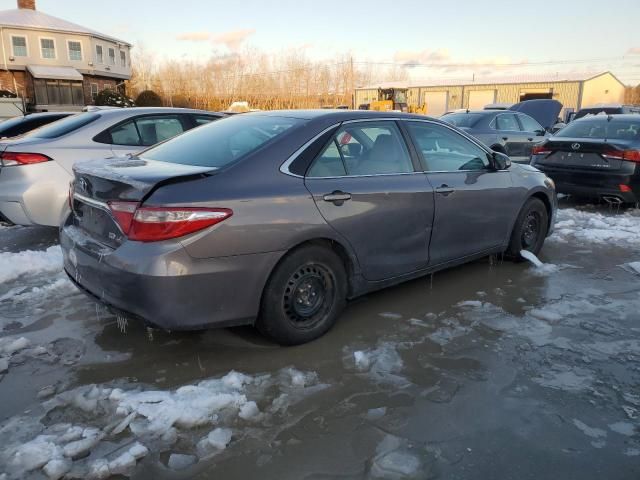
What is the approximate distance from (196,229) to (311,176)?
934 millimetres

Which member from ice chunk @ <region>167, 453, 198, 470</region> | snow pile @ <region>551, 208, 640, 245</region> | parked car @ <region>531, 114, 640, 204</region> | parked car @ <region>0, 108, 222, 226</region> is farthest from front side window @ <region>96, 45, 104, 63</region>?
ice chunk @ <region>167, 453, 198, 470</region>

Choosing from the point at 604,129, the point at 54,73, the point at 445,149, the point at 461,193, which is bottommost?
the point at 461,193

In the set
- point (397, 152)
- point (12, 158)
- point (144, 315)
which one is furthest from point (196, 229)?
point (12, 158)

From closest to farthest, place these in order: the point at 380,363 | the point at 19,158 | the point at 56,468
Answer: the point at 56,468
the point at 380,363
the point at 19,158

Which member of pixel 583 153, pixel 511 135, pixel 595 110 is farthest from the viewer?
pixel 595 110

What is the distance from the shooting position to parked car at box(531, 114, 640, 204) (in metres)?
7.92

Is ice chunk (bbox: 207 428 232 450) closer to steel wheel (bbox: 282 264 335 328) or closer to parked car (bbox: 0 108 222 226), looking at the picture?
steel wheel (bbox: 282 264 335 328)

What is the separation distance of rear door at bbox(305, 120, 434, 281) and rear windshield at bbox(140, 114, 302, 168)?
427 mm

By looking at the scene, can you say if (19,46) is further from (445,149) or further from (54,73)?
(445,149)

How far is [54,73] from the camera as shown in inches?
1652

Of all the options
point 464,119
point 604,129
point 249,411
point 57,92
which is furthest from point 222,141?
point 57,92

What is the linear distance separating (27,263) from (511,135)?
9923 mm

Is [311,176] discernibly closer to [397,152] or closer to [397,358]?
[397,152]

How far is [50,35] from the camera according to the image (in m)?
43.3
